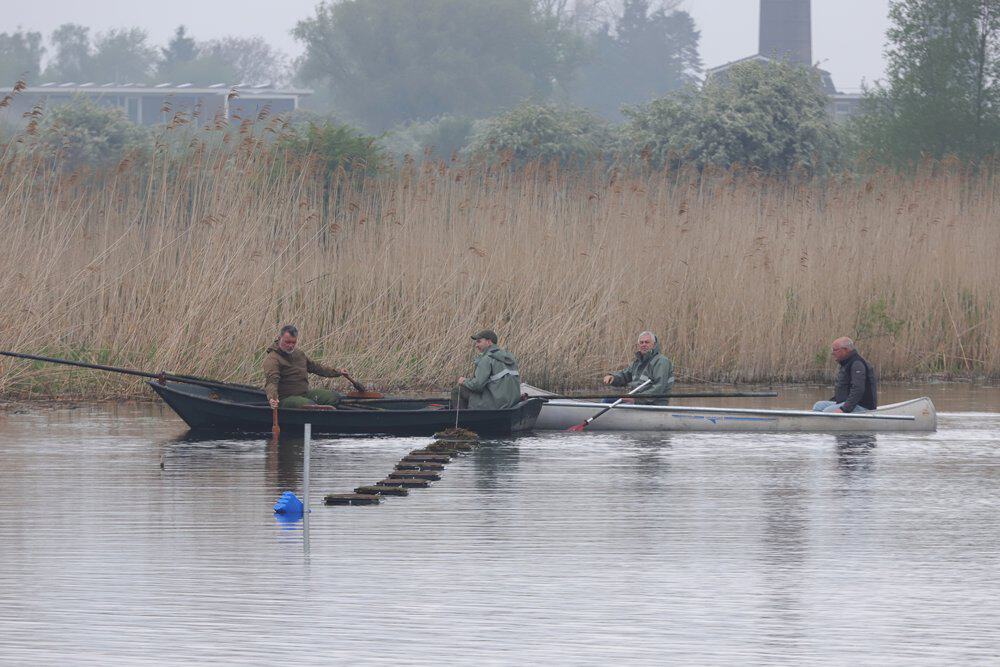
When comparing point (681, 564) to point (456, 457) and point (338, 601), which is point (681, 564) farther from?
point (456, 457)

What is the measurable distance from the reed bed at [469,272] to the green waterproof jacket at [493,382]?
9.62 ft

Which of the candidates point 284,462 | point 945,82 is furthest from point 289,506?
point 945,82

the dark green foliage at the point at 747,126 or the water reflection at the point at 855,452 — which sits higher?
the dark green foliage at the point at 747,126

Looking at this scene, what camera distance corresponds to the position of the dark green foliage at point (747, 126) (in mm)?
32906

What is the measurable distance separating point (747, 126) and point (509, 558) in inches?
971

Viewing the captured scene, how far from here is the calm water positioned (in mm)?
7551

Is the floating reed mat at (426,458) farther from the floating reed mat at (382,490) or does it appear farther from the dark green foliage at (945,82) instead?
the dark green foliage at (945,82)

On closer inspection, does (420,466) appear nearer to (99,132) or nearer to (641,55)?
(99,132)

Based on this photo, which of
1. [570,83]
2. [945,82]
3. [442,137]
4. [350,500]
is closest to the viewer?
[350,500]

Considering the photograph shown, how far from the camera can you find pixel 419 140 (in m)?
63.7

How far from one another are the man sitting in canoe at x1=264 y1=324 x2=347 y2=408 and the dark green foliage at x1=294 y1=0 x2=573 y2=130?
60.9m

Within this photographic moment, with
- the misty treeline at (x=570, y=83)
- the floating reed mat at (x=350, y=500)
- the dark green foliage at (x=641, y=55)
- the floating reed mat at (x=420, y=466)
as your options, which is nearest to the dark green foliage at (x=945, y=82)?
the misty treeline at (x=570, y=83)

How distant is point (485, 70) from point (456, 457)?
65696mm

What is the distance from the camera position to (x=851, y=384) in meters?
15.9
